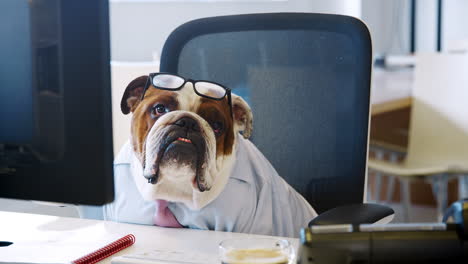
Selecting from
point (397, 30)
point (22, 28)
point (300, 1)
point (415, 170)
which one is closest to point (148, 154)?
point (22, 28)

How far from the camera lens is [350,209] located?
3.12 ft

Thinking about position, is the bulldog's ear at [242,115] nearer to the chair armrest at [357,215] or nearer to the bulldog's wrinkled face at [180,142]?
the bulldog's wrinkled face at [180,142]

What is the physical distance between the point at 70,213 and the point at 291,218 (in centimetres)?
42

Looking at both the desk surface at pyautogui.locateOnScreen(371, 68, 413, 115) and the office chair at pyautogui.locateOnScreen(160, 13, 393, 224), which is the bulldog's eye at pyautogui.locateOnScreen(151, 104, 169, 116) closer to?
the office chair at pyautogui.locateOnScreen(160, 13, 393, 224)

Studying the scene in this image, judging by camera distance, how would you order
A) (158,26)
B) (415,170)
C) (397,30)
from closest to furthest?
(158,26) → (415,170) → (397,30)

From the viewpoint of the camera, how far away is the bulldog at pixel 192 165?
0.98 metres

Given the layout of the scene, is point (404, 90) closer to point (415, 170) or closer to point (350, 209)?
point (415, 170)

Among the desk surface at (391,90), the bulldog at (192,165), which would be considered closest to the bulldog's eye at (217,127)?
the bulldog at (192,165)

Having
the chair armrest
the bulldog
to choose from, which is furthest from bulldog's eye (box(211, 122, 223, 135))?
the chair armrest

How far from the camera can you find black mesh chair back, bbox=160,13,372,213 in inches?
43.8

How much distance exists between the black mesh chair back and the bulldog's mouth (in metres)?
0.15

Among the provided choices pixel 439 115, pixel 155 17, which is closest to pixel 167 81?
pixel 155 17

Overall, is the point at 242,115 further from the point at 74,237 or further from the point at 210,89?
the point at 74,237

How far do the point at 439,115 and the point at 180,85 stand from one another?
2375mm
